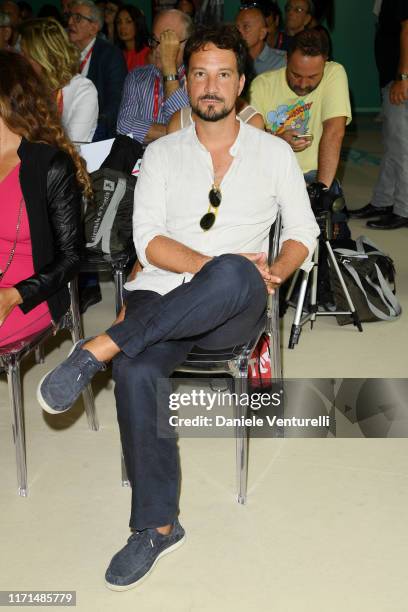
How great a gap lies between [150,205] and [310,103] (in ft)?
5.31

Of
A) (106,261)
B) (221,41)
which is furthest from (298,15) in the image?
(221,41)

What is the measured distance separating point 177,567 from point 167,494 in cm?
19

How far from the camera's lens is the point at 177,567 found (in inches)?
83.3

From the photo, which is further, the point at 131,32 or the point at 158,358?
the point at 131,32

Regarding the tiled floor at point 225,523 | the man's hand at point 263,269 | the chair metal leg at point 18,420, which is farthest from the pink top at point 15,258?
the man's hand at point 263,269

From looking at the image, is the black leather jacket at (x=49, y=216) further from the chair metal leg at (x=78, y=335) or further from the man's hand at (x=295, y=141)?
the man's hand at (x=295, y=141)

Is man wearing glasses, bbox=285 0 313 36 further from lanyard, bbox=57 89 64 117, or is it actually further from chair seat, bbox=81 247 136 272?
chair seat, bbox=81 247 136 272

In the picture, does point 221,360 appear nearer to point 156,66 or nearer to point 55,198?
point 55,198

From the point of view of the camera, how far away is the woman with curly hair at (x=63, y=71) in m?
3.65

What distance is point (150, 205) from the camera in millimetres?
2531

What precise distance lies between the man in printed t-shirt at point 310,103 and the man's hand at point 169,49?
1.29 ft

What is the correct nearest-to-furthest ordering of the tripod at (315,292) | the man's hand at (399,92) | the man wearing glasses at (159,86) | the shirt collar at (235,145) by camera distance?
the shirt collar at (235,145) < the tripod at (315,292) < the man wearing glasses at (159,86) < the man's hand at (399,92)

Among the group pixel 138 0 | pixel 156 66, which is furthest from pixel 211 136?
pixel 138 0

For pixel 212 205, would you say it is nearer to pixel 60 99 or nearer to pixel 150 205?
pixel 150 205
